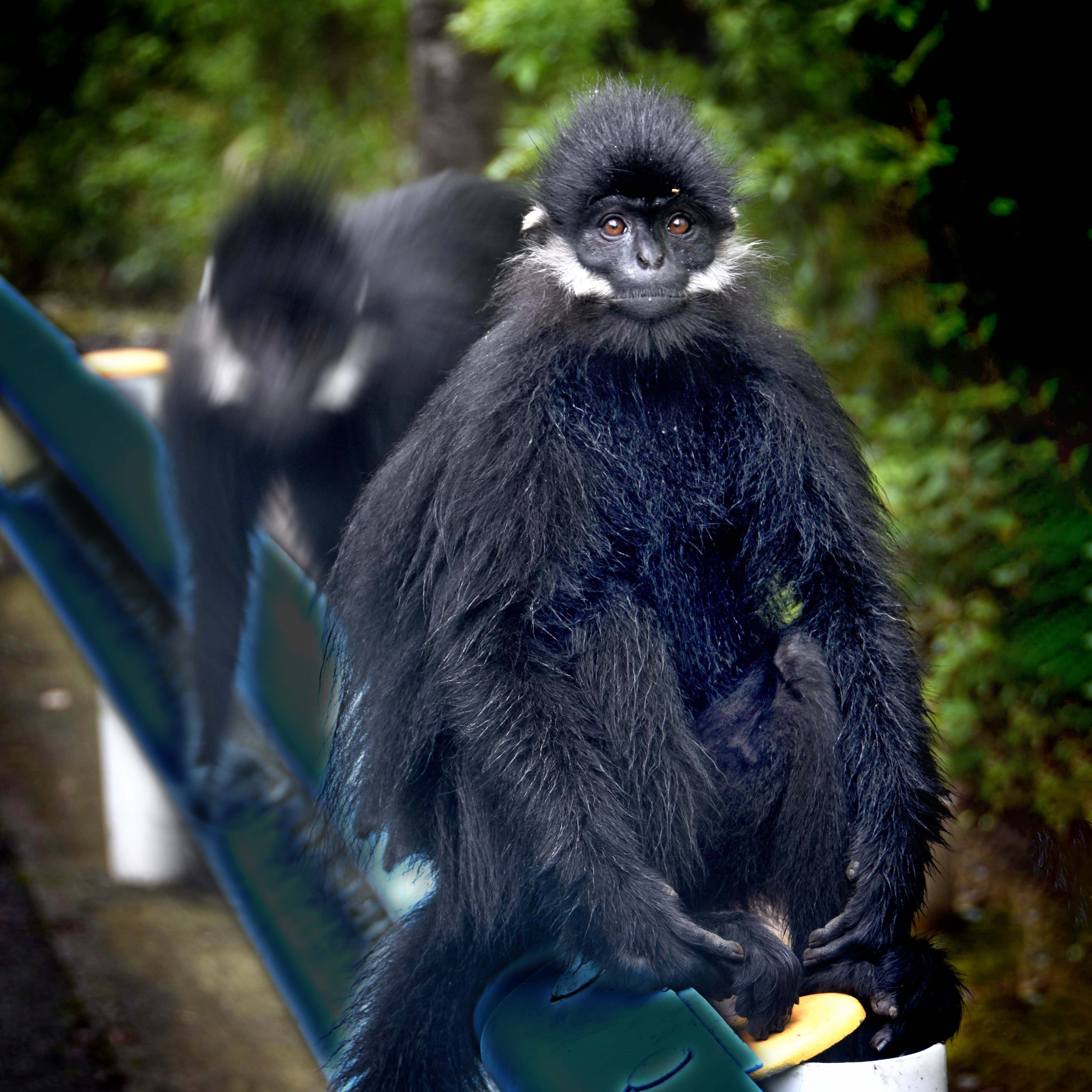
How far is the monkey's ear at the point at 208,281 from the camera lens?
9.36ft

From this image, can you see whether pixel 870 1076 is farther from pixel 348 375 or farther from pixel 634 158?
pixel 348 375

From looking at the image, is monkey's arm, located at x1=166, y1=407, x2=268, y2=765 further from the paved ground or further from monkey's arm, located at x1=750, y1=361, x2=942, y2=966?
monkey's arm, located at x1=750, y1=361, x2=942, y2=966

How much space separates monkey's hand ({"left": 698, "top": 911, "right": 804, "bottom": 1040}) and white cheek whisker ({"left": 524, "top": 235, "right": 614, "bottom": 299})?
38.1 inches

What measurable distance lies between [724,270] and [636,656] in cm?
68

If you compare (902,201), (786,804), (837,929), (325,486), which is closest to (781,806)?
(786,804)

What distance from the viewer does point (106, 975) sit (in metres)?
3.09

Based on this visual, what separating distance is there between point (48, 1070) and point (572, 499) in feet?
6.79

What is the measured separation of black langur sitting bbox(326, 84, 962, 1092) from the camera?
162 cm

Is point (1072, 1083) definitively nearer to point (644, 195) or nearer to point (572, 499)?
point (572, 499)

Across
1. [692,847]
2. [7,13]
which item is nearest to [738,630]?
[692,847]

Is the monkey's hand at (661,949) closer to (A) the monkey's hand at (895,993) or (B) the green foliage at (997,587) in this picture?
(A) the monkey's hand at (895,993)

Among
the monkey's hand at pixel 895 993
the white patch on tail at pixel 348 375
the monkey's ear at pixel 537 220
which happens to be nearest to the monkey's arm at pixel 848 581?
the monkey's hand at pixel 895 993

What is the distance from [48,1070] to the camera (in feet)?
9.05

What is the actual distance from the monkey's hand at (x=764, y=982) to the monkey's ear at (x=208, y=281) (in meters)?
2.02
